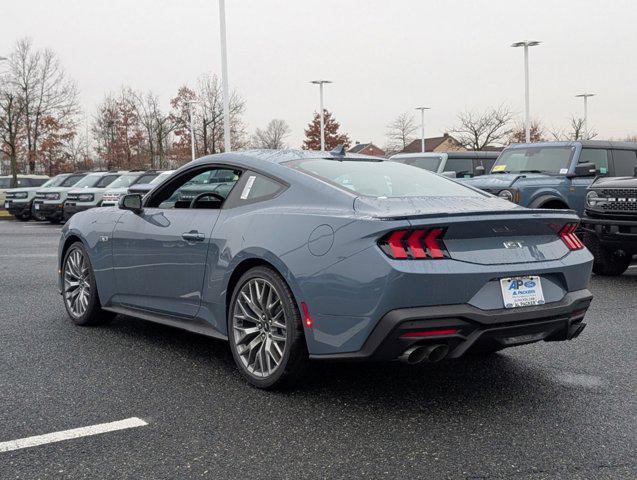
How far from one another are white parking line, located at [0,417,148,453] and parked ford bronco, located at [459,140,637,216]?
7.96m

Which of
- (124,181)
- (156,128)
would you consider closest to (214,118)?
(156,128)

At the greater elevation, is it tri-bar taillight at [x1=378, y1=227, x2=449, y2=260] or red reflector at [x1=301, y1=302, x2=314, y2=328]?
tri-bar taillight at [x1=378, y1=227, x2=449, y2=260]

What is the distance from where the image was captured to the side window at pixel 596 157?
11.8 m

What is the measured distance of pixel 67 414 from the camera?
3883 millimetres

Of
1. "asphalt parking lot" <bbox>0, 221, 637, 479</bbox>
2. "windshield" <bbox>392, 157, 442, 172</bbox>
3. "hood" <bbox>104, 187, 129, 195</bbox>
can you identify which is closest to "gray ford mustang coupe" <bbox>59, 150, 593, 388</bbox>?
"asphalt parking lot" <bbox>0, 221, 637, 479</bbox>

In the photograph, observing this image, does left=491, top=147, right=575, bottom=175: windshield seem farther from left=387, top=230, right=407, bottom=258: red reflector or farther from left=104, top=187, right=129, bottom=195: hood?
left=104, top=187, right=129, bottom=195: hood

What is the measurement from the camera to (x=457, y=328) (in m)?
3.66

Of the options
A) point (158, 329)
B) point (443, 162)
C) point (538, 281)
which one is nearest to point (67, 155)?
point (443, 162)

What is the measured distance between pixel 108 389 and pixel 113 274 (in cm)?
152

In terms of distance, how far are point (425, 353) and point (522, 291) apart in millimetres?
643

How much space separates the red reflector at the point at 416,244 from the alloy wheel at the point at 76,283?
11.1ft

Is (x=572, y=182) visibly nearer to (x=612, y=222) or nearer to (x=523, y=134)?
(x=612, y=222)

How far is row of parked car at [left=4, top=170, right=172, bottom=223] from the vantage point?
69.4 ft

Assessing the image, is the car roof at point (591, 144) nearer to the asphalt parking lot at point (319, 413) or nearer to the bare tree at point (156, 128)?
the asphalt parking lot at point (319, 413)
